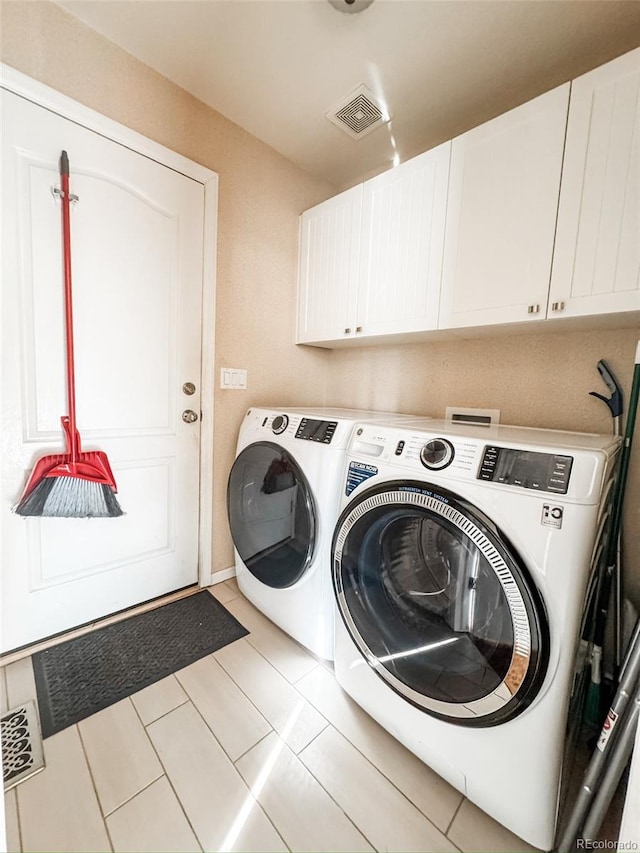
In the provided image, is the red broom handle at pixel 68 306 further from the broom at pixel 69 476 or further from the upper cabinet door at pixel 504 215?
the upper cabinet door at pixel 504 215

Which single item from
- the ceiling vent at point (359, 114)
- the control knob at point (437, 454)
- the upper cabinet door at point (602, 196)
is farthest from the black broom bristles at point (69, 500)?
the ceiling vent at point (359, 114)

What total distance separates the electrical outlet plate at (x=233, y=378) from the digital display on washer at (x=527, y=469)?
51.8 inches

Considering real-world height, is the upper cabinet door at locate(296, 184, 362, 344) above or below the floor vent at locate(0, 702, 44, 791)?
above

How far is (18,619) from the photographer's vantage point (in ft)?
4.44

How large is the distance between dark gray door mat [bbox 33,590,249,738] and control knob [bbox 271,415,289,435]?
2.92 ft

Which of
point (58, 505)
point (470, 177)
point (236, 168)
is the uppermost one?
point (236, 168)

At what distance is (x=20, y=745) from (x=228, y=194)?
2233 mm

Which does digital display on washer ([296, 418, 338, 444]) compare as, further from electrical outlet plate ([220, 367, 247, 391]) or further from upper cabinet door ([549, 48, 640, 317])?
upper cabinet door ([549, 48, 640, 317])

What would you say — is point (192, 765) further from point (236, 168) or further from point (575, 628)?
point (236, 168)

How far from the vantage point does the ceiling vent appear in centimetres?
152

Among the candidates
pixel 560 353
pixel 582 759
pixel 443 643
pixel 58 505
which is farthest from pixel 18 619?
pixel 560 353

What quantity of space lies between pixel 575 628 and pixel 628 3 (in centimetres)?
184

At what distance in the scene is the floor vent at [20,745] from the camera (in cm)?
97

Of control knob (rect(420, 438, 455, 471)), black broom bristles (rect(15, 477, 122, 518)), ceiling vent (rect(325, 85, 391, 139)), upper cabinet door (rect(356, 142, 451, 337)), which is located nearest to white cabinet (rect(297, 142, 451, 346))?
upper cabinet door (rect(356, 142, 451, 337))
